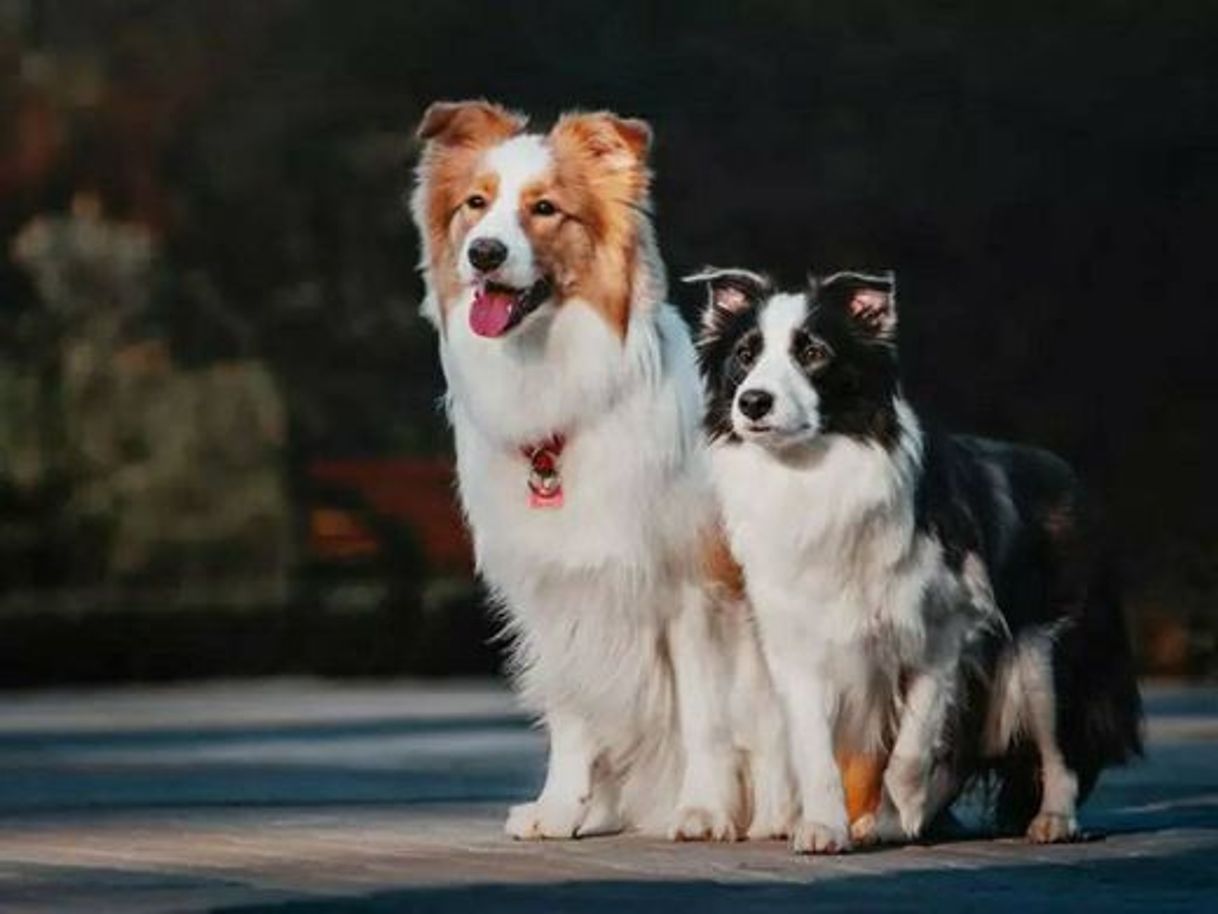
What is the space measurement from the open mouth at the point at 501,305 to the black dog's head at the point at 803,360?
0.46 metres

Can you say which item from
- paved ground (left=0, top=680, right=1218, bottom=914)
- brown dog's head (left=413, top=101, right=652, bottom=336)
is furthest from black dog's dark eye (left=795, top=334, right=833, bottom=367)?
paved ground (left=0, top=680, right=1218, bottom=914)

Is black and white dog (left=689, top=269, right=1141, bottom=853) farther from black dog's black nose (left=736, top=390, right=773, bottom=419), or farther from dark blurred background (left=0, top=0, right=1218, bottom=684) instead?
dark blurred background (left=0, top=0, right=1218, bottom=684)

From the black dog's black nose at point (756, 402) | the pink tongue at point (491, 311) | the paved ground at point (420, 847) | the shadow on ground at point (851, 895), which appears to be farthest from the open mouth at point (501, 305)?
the shadow on ground at point (851, 895)

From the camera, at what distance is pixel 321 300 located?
26.9 meters

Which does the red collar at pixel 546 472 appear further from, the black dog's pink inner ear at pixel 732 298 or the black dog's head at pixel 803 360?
the black dog's pink inner ear at pixel 732 298

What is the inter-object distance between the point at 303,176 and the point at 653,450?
14096 mm

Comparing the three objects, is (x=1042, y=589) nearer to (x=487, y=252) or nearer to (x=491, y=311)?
(x=491, y=311)

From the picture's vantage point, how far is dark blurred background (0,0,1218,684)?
26.1 m

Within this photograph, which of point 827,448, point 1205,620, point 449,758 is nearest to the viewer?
point 827,448

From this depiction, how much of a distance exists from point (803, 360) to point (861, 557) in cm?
57

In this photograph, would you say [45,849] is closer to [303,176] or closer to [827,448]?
[827,448]

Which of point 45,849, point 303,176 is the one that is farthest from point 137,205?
point 45,849

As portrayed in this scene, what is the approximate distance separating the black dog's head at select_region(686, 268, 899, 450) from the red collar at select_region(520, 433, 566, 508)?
524 millimetres

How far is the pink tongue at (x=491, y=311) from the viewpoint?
12766 mm
